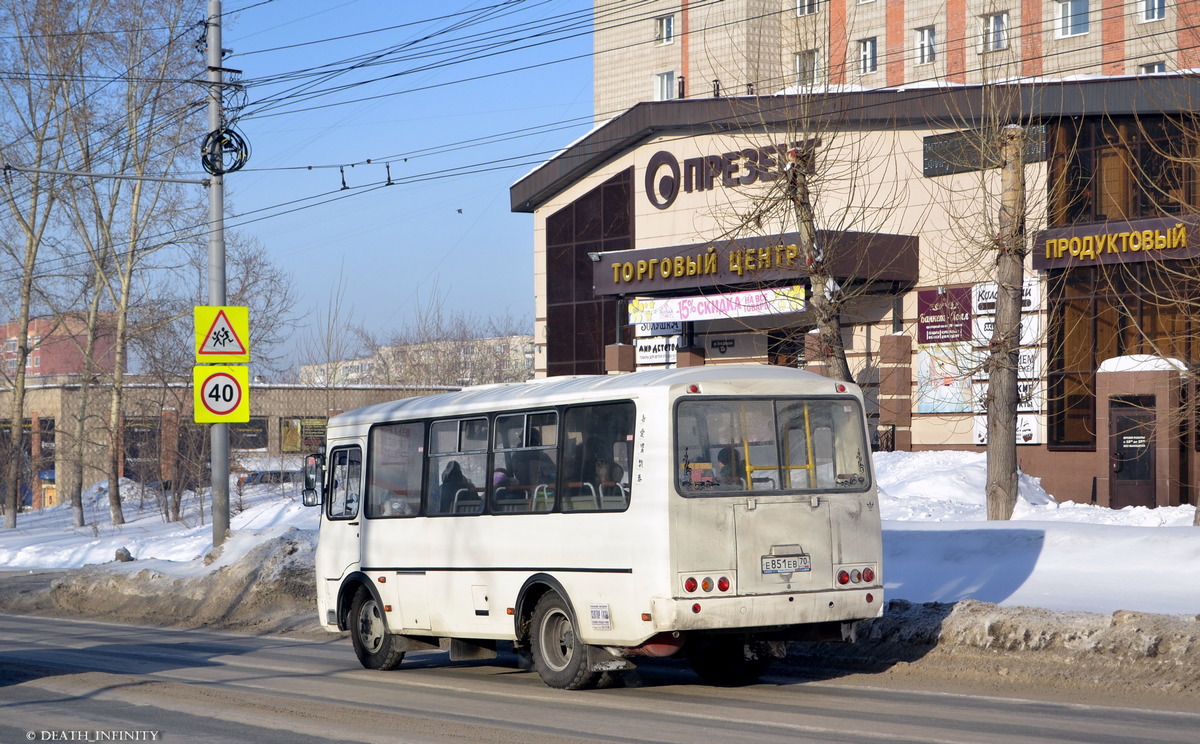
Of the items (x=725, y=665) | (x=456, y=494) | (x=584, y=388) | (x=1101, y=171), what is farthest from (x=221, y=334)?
(x=1101, y=171)

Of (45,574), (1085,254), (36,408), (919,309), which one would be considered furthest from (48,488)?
(1085,254)

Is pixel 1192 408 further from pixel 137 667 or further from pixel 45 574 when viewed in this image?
pixel 45 574

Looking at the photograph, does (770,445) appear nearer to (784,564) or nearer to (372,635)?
(784,564)

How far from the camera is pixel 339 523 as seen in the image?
1430 centimetres

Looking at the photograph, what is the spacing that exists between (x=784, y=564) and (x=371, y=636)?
5031 millimetres

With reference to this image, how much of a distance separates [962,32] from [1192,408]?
39.3m

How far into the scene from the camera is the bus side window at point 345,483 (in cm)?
1410

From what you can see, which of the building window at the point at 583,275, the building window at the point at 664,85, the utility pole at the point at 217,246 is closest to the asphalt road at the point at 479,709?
the utility pole at the point at 217,246

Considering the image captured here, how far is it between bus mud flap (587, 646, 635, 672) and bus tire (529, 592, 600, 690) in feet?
0.14

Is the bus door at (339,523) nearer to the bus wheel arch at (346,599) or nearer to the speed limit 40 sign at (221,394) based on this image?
the bus wheel arch at (346,599)

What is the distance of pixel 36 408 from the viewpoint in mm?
62844

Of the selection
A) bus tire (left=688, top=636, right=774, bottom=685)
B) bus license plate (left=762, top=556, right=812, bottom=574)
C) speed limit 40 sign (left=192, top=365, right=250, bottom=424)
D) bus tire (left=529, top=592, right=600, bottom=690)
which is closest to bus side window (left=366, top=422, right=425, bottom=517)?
bus tire (left=529, top=592, right=600, bottom=690)

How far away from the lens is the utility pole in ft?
63.9

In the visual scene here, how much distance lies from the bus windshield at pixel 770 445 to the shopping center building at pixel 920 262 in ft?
28.3
